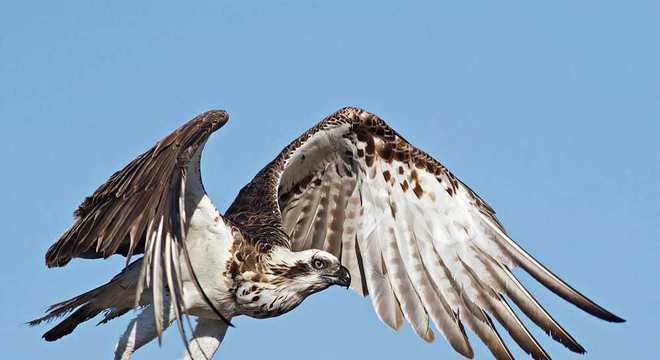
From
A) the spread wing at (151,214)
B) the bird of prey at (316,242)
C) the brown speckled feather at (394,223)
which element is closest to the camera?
the spread wing at (151,214)

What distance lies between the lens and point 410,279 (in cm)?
1398

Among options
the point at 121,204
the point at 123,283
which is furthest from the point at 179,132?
the point at 123,283

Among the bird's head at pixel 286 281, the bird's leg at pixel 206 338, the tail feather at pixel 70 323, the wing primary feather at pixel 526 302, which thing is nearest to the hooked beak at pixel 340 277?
the bird's head at pixel 286 281

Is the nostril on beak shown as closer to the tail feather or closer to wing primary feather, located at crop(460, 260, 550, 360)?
wing primary feather, located at crop(460, 260, 550, 360)

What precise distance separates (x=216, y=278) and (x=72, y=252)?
136 centimetres

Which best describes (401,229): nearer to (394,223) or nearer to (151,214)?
(394,223)

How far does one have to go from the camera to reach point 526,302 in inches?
519

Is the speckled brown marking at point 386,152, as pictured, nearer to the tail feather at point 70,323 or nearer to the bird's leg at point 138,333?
the bird's leg at point 138,333

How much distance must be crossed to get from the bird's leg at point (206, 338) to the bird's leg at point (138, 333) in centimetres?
42

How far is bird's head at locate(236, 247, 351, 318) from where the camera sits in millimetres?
12273

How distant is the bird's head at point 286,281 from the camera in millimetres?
12273

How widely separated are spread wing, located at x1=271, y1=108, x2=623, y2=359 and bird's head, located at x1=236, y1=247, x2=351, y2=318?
4.77ft

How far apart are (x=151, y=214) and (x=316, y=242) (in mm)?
4090

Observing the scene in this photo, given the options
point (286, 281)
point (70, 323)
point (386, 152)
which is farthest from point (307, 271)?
point (70, 323)
